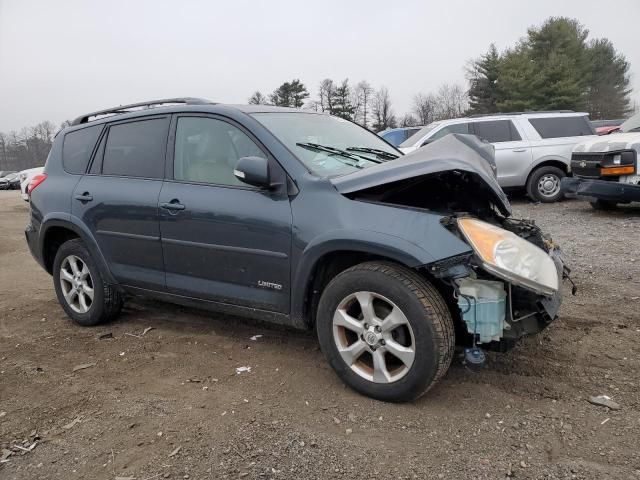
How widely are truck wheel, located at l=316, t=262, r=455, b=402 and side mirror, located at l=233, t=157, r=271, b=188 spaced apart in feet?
2.45

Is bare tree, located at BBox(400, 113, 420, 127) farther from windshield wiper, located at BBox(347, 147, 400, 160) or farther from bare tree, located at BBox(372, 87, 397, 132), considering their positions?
windshield wiper, located at BBox(347, 147, 400, 160)

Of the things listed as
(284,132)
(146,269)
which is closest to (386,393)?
(284,132)

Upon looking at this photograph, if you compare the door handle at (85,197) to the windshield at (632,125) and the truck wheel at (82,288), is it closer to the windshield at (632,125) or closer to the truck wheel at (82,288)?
the truck wheel at (82,288)

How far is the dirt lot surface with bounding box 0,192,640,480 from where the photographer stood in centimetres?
247

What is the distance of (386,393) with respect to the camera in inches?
115

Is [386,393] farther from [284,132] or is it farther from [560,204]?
[560,204]

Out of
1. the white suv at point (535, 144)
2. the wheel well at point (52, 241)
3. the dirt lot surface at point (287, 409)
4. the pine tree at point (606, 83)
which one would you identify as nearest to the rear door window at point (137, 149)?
the wheel well at point (52, 241)

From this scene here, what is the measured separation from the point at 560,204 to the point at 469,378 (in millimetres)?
8254

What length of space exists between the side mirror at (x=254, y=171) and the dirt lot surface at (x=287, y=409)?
1.25m

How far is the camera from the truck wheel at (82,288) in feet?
14.4

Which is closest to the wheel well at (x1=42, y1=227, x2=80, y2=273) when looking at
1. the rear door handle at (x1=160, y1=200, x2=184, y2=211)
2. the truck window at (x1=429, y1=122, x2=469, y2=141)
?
the rear door handle at (x1=160, y1=200, x2=184, y2=211)

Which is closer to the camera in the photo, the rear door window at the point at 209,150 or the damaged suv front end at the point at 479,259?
the damaged suv front end at the point at 479,259

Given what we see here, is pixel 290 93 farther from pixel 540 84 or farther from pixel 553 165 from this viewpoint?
pixel 553 165

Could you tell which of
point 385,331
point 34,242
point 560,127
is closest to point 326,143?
point 385,331
